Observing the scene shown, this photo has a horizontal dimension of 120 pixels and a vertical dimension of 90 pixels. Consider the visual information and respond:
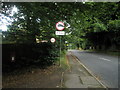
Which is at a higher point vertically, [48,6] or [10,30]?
[48,6]

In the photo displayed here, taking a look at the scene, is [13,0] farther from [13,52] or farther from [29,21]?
[13,52]

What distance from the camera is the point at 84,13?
554 cm

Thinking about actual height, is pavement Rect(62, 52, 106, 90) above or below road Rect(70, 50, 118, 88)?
above

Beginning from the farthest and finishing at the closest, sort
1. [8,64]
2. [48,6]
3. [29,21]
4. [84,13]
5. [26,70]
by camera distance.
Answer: [8,64], [26,70], [29,21], [84,13], [48,6]

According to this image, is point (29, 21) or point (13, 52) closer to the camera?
point (29, 21)

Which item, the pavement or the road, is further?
the road

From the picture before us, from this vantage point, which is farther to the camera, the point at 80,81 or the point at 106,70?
the point at 106,70

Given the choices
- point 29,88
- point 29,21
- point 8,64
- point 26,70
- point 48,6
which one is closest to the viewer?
point 29,88

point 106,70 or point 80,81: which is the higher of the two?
point 80,81

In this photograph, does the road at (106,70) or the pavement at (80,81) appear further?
the road at (106,70)

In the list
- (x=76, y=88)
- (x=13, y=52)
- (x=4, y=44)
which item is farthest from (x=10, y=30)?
(x=76, y=88)

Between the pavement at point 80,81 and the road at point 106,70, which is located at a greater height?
the pavement at point 80,81

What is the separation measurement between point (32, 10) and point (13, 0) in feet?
2.84

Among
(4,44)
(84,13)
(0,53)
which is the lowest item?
(0,53)
